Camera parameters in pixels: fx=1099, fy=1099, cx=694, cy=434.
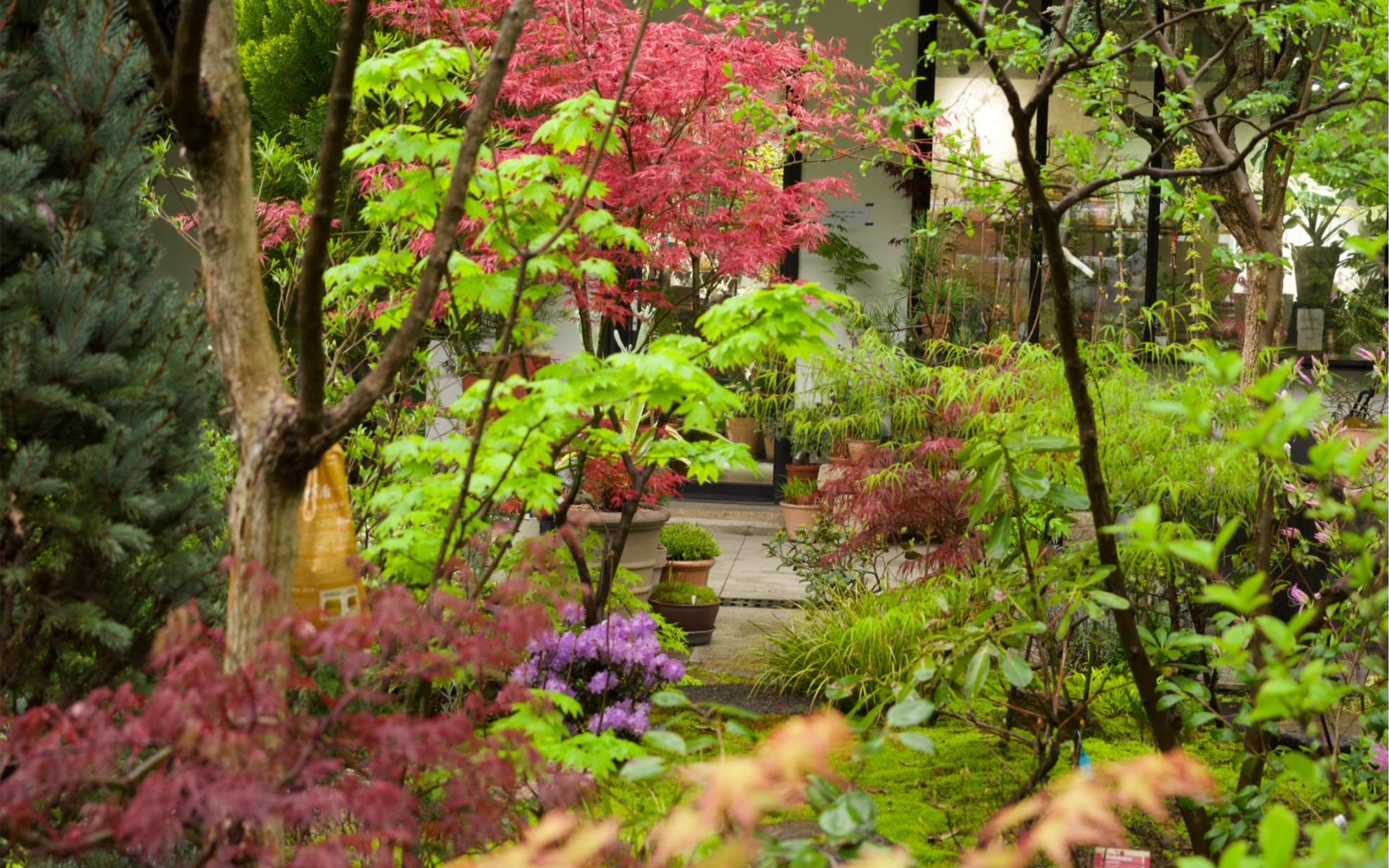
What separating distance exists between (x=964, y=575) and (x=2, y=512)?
3382mm

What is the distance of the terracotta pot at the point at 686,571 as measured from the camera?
19.4 ft

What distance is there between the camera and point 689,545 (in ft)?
19.8

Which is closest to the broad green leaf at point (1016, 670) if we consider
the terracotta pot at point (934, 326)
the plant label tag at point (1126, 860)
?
the plant label tag at point (1126, 860)

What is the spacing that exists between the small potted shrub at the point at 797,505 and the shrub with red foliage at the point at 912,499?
117 inches

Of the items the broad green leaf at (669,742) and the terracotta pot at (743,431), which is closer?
the broad green leaf at (669,742)

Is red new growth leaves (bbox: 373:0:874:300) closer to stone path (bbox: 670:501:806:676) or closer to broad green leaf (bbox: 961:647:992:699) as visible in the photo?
stone path (bbox: 670:501:806:676)

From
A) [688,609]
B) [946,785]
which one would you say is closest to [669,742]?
[946,785]

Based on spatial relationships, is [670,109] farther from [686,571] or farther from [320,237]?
[320,237]

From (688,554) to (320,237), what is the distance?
4.59m

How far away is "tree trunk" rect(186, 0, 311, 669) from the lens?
1602 millimetres

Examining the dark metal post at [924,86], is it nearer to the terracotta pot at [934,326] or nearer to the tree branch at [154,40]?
the terracotta pot at [934,326]

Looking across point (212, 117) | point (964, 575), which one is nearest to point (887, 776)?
point (964, 575)

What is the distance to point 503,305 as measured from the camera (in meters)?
2.67

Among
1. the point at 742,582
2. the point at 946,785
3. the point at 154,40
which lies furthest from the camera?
the point at 742,582
